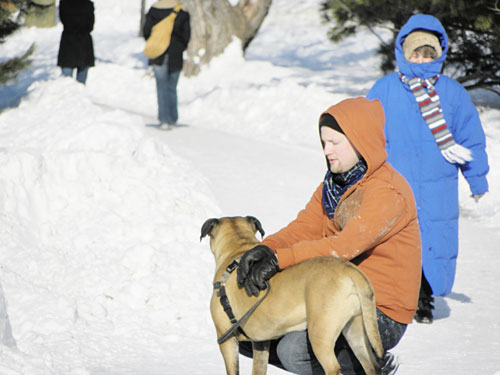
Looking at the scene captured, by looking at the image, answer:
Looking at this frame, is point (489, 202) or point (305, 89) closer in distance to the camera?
point (489, 202)

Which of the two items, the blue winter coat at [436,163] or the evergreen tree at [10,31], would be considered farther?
the evergreen tree at [10,31]

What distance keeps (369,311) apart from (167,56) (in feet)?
30.2

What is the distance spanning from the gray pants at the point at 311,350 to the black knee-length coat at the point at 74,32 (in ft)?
33.8

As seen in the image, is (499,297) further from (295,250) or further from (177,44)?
(177,44)

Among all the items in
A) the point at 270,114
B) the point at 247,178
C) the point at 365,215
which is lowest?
the point at 270,114

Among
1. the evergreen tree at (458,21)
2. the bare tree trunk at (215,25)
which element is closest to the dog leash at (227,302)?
the evergreen tree at (458,21)

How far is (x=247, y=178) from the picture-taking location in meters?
8.66

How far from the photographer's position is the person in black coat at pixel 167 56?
36.9ft

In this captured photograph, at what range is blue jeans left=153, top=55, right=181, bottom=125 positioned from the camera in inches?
448

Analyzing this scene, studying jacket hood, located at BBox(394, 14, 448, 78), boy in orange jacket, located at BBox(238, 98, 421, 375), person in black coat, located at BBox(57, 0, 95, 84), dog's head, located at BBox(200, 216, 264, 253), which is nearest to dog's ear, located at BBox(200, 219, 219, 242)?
dog's head, located at BBox(200, 216, 264, 253)

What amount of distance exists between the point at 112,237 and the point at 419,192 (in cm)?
296

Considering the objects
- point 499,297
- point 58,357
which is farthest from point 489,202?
point 58,357

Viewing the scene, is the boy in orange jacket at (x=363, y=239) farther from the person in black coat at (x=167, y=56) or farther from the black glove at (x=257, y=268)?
the person in black coat at (x=167, y=56)

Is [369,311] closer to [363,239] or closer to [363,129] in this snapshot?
[363,239]
